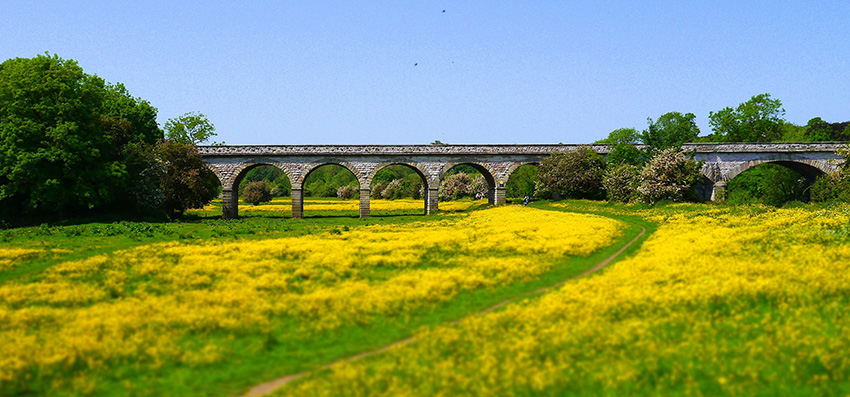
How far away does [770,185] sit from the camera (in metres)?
65.5

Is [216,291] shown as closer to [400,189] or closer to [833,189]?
[833,189]

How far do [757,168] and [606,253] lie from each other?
5491 centimetres

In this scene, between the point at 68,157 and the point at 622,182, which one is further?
the point at 622,182

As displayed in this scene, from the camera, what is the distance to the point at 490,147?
217 feet

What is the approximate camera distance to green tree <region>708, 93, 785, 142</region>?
319 feet

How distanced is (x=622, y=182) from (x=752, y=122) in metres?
51.0

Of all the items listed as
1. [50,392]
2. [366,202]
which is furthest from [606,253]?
[366,202]

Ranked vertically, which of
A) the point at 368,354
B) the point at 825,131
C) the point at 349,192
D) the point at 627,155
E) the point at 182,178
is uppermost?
the point at 825,131

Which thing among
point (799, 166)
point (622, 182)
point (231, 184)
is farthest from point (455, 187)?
point (799, 166)

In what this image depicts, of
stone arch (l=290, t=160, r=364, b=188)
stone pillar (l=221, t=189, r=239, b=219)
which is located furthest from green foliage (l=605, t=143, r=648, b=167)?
stone pillar (l=221, t=189, r=239, b=219)

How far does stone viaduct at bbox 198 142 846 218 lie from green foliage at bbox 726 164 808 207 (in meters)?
1.30

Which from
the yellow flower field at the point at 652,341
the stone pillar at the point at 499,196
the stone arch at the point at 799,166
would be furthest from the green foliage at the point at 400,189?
the yellow flower field at the point at 652,341

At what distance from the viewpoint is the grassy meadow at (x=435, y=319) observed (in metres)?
11.3

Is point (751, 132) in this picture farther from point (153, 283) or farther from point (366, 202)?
point (153, 283)
